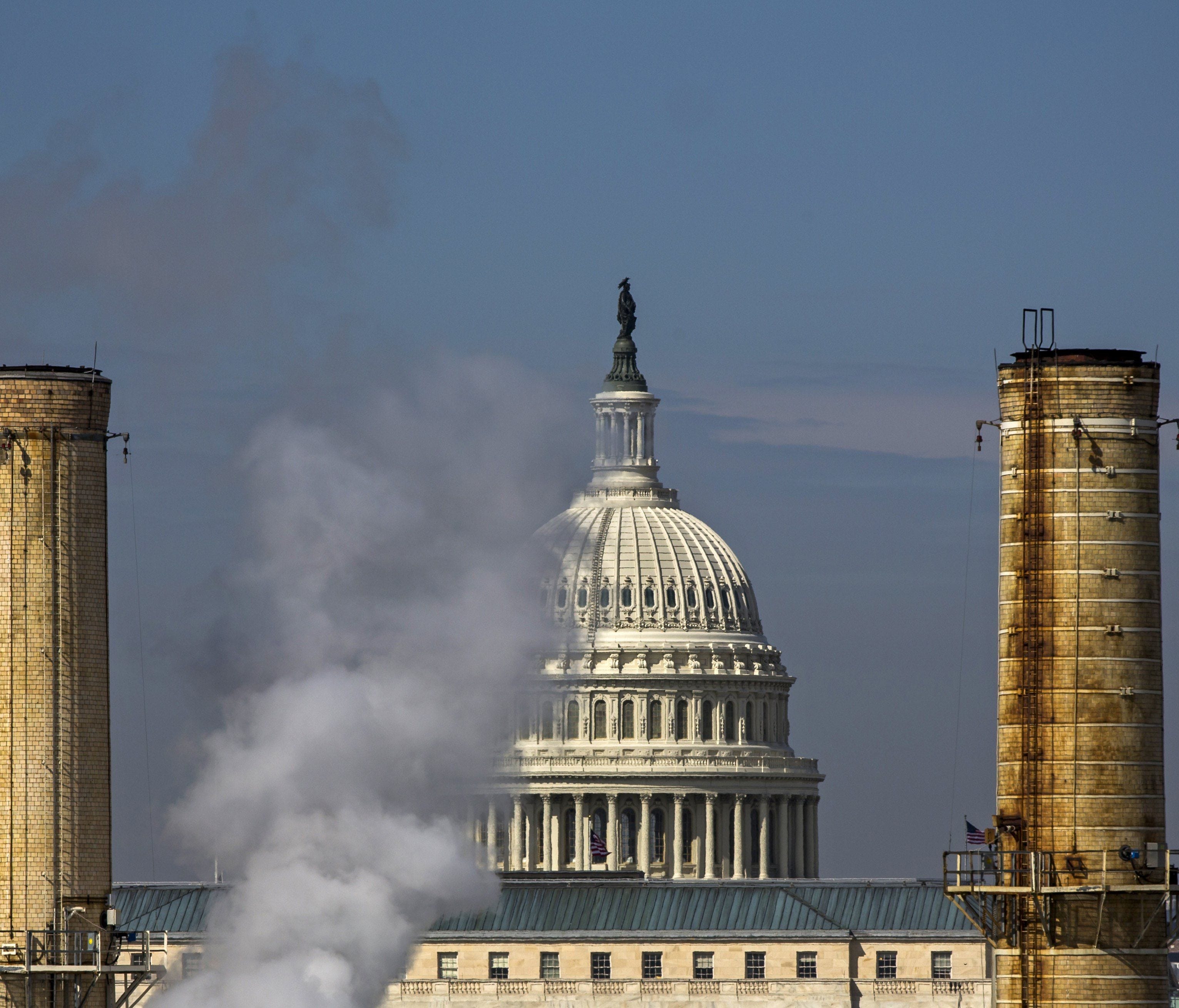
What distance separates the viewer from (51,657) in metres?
129

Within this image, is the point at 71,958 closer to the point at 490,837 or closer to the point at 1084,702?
the point at 1084,702

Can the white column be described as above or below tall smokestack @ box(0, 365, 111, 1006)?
below

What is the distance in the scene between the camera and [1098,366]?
13500 centimetres

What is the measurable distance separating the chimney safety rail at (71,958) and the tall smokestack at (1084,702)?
2437 cm

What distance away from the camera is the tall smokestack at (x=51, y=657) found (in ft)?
422

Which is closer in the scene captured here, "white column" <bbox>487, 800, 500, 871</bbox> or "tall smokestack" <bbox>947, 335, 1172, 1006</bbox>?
"tall smokestack" <bbox>947, 335, 1172, 1006</bbox>

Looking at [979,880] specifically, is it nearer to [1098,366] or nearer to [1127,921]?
[1127,921]

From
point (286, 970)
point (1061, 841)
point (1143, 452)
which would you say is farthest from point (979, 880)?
point (286, 970)

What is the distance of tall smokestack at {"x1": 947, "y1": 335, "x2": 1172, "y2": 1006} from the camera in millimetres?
133750

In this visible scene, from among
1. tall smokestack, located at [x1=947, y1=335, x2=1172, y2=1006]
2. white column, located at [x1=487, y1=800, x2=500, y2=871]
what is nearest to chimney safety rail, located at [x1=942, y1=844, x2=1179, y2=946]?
tall smokestack, located at [x1=947, y1=335, x2=1172, y2=1006]

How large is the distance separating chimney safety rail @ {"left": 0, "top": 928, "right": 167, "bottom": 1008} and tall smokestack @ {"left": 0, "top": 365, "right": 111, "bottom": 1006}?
0.51 m

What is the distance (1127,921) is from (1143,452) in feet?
44.6

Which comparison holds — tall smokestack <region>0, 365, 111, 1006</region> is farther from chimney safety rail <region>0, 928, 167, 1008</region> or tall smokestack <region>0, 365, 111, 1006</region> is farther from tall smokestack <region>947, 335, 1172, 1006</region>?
tall smokestack <region>947, 335, 1172, 1006</region>

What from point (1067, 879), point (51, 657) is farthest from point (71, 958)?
point (1067, 879)
